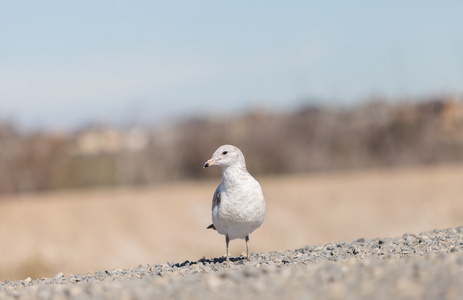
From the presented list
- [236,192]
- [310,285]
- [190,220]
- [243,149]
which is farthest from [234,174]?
[243,149]

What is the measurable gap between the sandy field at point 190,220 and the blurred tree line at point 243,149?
11978mm

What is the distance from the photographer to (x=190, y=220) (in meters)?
40.7

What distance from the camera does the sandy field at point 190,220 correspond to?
114 ft

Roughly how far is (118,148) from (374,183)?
30.5 meters

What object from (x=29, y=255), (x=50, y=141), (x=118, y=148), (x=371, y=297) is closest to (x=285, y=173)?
(x=118, y=148)

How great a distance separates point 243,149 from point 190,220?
23.3 m

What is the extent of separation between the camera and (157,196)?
44000mm

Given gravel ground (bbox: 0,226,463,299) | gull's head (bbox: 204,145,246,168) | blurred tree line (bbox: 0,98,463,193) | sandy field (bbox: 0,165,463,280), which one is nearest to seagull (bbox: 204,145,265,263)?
gull's head (bbox: 204,145,246,168)

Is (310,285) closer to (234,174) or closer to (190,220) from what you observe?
(234,174)

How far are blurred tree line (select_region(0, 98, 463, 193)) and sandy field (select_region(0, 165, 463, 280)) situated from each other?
12.0 m

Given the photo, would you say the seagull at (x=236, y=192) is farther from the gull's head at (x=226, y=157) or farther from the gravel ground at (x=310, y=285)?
the gravel ground at (x=310, y=285)

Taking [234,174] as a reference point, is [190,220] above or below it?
below

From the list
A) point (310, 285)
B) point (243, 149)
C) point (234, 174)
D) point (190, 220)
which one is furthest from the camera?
point (243, 149)

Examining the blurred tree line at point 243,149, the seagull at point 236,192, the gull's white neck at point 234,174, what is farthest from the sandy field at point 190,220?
the gull's white neck at point 234,174
